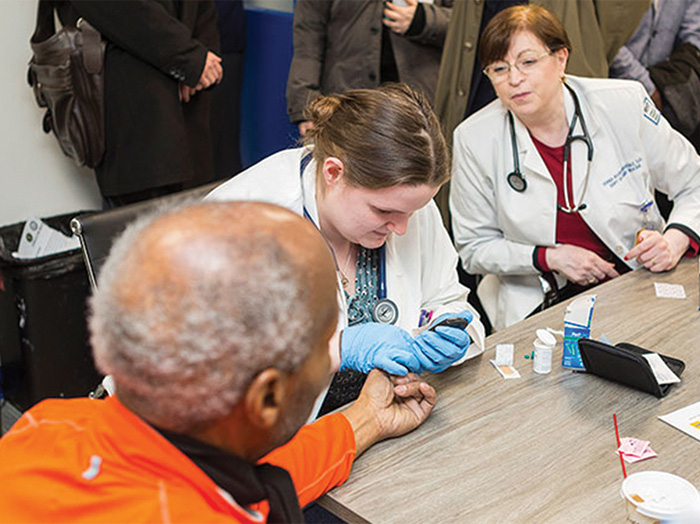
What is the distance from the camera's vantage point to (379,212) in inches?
65.3

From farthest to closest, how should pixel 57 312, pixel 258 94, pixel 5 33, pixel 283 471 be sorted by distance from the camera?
pixel 258 94 → pixel 5 33 → pixel 57 312 → pixel 283 471

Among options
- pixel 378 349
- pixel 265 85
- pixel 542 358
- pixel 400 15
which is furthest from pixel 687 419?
pixel 265 85

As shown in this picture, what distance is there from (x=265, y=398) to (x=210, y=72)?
245cm

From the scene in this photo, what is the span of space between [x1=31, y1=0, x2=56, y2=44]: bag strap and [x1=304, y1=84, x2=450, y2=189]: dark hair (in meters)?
1.61

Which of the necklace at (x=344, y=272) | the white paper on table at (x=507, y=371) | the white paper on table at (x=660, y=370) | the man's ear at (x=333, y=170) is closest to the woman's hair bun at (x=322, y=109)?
the man's ear at (x=333, y=170)

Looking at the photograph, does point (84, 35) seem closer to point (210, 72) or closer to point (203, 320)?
point (210, 72)

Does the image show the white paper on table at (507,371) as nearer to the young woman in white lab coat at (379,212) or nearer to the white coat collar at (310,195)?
the young woman in white lab coat at (379,212)

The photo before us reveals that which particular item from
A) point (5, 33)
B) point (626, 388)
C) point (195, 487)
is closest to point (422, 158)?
point (626, 388)

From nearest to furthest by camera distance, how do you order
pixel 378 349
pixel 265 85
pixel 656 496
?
pixel 656 496 < pixel 378 349 < pixel 265 85

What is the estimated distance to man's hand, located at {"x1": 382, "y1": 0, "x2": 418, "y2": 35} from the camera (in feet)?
9.71

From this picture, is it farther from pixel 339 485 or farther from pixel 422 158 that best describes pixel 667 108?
pixel 339 485

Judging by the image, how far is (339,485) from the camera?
1.26 meters

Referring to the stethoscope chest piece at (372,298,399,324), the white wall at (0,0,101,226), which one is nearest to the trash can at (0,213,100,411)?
the white wall at (0,0,101,226)

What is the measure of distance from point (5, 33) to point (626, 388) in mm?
2561
